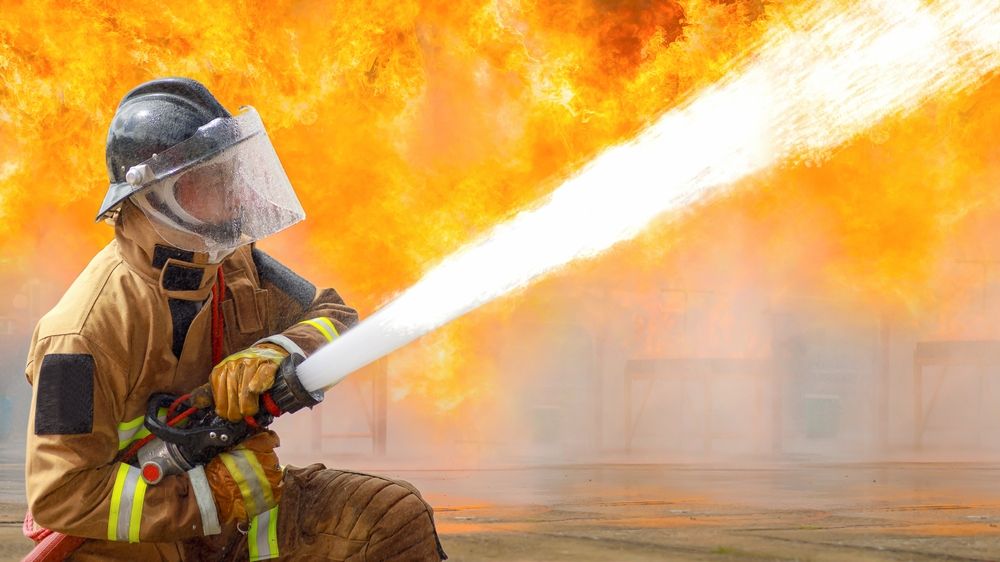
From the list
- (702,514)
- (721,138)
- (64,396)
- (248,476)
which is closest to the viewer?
(64,396)

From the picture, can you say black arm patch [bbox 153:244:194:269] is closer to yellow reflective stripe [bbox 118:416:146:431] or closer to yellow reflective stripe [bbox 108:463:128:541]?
yellow reflective stripe [bbox 118:416:146:431]

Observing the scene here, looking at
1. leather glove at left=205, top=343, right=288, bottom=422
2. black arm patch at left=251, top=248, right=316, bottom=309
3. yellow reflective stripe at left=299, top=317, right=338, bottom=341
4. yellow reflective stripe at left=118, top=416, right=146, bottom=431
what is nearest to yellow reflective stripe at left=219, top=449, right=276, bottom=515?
leather glove at left=205, top=343, right=288, bottom=422

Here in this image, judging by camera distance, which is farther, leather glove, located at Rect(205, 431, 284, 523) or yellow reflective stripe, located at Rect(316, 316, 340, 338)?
yellow reflective stripe, located at Rect(316, 316, 340, 338)

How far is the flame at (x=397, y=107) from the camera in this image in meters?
9.71

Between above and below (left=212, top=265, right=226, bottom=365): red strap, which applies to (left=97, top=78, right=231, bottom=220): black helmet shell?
above

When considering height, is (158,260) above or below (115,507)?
above

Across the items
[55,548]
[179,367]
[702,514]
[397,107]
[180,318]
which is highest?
[397,107]

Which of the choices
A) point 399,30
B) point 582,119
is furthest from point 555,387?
point 399,30

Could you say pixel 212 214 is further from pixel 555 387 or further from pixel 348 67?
pixel 555 387

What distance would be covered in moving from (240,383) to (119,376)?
27 centimetres

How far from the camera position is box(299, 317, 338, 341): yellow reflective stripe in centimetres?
262

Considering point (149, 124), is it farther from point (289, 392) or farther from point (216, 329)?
point (289, 392)

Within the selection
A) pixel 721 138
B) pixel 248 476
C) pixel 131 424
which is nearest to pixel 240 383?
pixel 248 476

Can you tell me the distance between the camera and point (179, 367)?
98.4 inches
